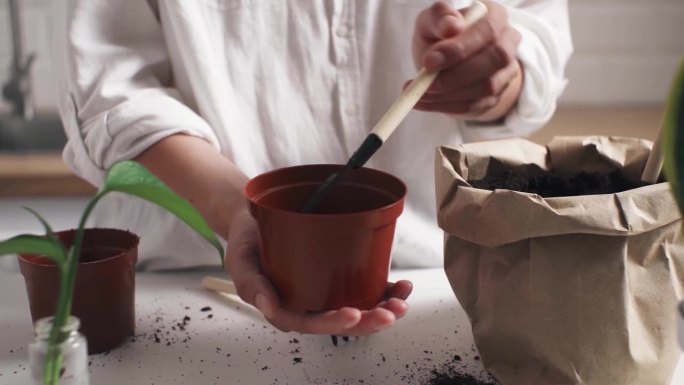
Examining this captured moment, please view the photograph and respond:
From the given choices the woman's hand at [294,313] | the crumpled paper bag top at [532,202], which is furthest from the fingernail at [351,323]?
the crumpled paper bag top at [532,202]

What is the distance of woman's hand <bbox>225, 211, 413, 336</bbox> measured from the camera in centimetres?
49

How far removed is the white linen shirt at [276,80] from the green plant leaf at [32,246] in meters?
0.42

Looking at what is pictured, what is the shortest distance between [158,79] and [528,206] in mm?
558

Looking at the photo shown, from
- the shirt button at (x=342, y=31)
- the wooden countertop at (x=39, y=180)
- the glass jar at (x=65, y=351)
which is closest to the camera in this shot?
the glass jar at (x=65, y=351)

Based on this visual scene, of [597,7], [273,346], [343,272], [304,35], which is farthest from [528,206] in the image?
[597,7]

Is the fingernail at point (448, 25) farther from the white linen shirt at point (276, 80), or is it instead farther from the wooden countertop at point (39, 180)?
the wooden countertop at point (39, 180)

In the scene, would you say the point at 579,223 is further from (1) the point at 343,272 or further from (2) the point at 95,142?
(2) the point at 95,142

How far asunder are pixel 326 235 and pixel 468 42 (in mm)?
292

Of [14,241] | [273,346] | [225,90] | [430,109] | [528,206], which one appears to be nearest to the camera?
[14,241]

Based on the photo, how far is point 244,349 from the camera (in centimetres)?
61

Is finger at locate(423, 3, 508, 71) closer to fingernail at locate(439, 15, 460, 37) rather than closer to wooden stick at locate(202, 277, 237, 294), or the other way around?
fingernail at locate(439, 15, 460, 37)

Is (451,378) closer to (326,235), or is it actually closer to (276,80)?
(326,235)

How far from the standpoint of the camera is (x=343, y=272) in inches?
19.3

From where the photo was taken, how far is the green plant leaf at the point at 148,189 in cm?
39
